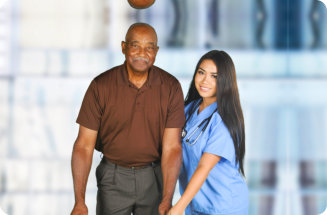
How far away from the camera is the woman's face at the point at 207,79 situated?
1.63 m

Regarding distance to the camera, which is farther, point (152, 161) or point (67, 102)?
point (67, 102)

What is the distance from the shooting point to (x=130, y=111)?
64.7 inches

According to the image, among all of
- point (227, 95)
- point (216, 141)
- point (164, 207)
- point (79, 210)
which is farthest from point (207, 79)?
point (79, 210)

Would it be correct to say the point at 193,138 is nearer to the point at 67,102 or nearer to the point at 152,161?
the point at 152,161

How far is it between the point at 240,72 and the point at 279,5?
1.75 ft

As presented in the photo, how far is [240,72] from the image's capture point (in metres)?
3.17

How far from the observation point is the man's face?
1.59 m

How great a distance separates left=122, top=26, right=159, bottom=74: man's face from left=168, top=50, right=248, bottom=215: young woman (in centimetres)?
19

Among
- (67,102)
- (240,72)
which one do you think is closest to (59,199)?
(67,102)

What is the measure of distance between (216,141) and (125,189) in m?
0.39

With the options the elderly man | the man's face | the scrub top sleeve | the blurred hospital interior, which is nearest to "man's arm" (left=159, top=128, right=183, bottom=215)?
the elderly man

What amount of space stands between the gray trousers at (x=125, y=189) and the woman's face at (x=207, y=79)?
0.34m

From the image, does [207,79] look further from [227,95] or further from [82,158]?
[82,158]

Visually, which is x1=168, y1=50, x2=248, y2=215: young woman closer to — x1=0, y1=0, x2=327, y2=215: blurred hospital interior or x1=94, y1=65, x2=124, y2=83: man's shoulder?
x1=94, y1=65, x2=124, y2=83: man's shoulder
